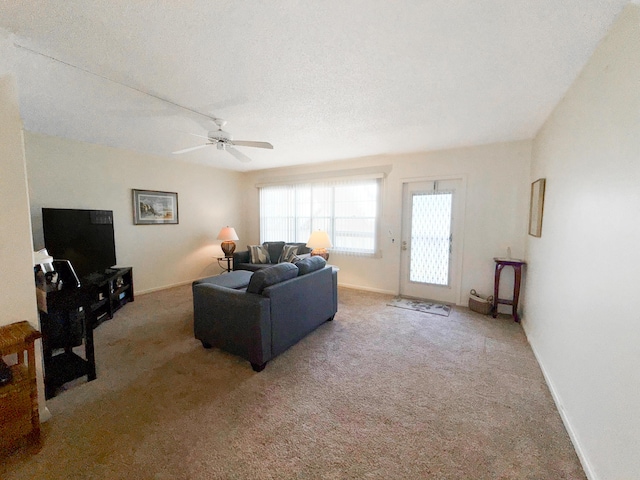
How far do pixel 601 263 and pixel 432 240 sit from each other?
9.02 feet

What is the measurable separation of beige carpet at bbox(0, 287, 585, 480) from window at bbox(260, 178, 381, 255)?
2335mm

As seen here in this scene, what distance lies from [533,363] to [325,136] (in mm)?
3356

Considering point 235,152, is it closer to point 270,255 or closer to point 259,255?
point 259,255

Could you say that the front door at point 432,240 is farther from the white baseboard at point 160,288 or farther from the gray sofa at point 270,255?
the white baseboard at point 160,288

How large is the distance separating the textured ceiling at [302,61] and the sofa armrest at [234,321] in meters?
1.82

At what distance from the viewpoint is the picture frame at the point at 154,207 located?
4266mm

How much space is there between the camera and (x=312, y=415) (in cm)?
175

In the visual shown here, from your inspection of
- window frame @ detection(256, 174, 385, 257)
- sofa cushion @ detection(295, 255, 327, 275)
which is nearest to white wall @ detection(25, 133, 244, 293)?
window frame @ detection(256, 174, 385, 257)

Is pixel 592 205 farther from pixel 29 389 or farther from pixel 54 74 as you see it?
pixel 54 74

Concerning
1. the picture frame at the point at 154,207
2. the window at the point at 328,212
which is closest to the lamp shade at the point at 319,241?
the window at the point at 328,212

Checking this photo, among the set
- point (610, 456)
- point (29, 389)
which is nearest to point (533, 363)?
point (610, 456)

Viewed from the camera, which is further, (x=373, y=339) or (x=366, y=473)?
(x=373, y=339)

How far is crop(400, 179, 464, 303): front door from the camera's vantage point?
3.95 meters

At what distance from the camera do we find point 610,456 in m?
1.19
